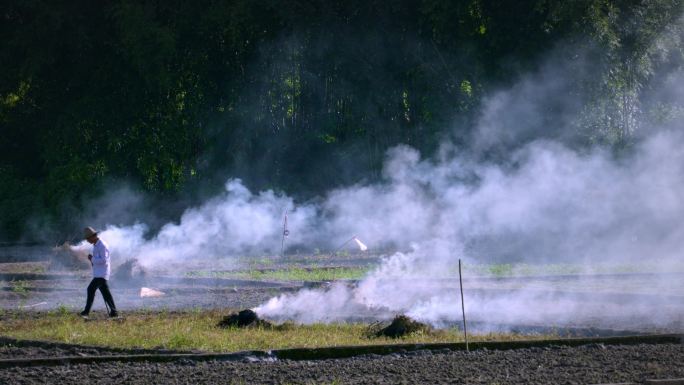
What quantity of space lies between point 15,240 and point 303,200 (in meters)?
13.1

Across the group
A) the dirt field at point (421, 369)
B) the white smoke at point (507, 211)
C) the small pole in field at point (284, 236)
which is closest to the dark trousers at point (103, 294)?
the dirt field at point (421, 369)

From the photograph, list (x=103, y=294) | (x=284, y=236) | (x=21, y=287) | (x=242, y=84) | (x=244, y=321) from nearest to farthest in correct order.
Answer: (x=244, y=321), (x=103, y=294), (x=21, y=287), (x=284, y=236), (x=242, y=84)

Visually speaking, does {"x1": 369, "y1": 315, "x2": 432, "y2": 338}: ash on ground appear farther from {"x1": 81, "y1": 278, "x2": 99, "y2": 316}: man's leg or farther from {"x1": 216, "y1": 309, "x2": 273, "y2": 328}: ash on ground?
{"x1": 81, "y1": 278, "x2": 99, "y2": 316}: man's leg

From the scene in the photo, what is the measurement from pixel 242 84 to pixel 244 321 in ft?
93.7

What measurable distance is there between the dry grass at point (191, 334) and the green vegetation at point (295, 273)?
7765 mm

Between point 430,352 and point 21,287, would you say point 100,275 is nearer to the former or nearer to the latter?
point 21,287

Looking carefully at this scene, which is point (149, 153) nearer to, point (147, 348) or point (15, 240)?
point (15, 240)

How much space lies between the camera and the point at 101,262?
19266mm

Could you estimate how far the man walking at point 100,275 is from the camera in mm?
18328

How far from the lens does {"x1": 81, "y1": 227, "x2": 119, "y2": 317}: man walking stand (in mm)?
A: 18328

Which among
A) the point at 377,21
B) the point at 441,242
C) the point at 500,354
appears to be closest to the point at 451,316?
the point at 500,354

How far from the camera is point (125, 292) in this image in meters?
23.6

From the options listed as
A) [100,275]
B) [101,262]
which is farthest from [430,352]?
[101,262]

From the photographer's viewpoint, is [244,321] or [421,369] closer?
[421,369]
